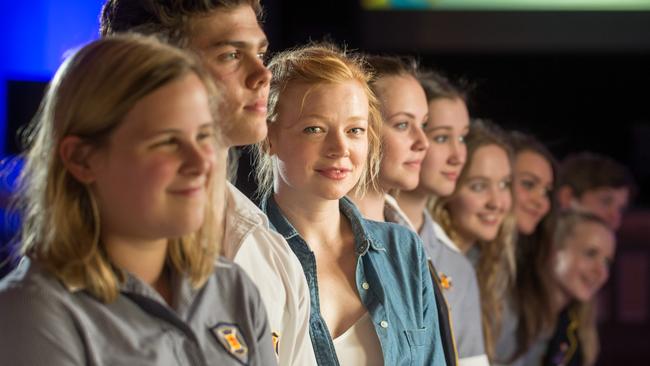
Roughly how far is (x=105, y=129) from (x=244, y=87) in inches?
18.7

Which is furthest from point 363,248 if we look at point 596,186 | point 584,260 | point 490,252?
point 596,186

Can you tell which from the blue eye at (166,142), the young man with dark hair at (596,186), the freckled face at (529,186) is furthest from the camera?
the young man with dark hair at (596,186)

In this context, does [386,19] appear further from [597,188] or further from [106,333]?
[106,333]

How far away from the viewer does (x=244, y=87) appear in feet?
6.18

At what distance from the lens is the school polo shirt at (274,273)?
6.15ft

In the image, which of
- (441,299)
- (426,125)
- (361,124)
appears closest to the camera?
(361,124)

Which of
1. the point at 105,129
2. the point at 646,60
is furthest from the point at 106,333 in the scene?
the point at 646,60

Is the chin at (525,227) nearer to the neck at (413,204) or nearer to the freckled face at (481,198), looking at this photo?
the freckled face at (481,198)

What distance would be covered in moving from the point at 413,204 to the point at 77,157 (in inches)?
58.4

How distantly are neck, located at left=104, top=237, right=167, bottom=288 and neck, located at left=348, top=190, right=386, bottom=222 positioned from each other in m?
0.95

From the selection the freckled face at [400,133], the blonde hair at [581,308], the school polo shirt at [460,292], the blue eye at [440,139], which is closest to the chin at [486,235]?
the school polo shirt at [460,292]

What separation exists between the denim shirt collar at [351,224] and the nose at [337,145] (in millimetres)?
166

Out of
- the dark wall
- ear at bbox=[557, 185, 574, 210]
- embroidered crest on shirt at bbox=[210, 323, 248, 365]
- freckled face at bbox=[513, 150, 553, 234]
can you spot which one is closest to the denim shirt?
embroidered crest on shirt at bbox=[210, 323, 248, 365]

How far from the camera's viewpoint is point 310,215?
83.4 inches
